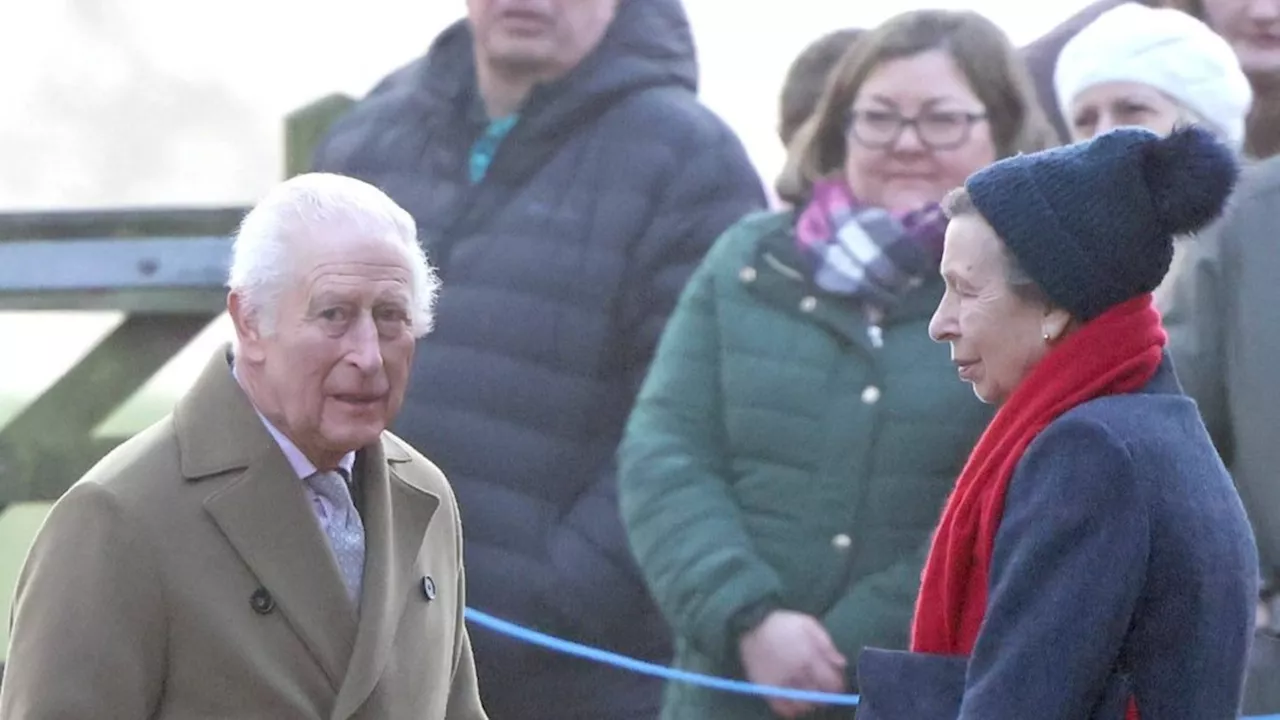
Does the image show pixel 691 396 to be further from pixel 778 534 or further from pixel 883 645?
pixel 883 645

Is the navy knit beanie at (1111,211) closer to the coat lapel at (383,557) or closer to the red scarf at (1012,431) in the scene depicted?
the red scarf at (1012,431)

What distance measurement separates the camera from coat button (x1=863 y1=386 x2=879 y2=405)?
3895 mm

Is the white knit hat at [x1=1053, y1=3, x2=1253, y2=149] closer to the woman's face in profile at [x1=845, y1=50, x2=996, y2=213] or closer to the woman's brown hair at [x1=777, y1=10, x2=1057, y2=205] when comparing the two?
the woman's brown hair at [x1=777, y1=10, x2=1057, y2=205]

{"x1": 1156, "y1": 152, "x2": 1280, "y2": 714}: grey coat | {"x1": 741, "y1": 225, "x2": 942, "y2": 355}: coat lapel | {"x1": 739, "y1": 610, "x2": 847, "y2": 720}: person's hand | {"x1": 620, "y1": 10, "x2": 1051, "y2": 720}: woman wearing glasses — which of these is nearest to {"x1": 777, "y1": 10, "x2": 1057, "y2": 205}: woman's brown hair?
{"x1": 620, "y1": 10, "x2": 1051, "y2": 720}: woman wearing glasses

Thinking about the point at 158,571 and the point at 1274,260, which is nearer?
the point at 158,571

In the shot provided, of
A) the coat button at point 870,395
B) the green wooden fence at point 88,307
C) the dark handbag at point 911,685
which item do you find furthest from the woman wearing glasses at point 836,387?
the dark handbag at point 911,685

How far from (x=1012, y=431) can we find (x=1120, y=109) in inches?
76.4

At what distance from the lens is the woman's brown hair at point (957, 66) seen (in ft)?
12.8

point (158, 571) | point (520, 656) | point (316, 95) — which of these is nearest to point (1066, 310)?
point (158, 571)

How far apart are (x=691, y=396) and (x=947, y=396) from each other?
52 centimetres

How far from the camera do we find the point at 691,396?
13.4 ft

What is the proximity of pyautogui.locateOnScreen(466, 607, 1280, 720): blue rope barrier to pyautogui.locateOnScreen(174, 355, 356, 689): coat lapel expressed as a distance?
71.7 inches

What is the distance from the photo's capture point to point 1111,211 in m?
2.06

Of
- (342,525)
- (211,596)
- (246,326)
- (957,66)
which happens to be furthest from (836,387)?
(211,596)
